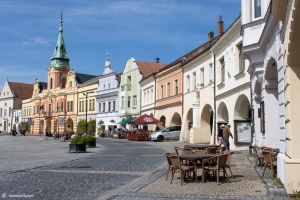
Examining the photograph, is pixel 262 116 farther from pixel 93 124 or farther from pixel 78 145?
pixel 93 124

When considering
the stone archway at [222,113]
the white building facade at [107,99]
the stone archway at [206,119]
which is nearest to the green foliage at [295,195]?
the stone archway at [222,113]

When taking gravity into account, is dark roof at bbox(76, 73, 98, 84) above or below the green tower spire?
below

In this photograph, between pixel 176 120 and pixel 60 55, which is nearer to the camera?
pixel 176 120

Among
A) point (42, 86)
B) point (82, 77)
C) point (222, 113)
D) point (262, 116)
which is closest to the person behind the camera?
point (262, 116)

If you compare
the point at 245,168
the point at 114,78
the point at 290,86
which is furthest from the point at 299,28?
the point at 114,78

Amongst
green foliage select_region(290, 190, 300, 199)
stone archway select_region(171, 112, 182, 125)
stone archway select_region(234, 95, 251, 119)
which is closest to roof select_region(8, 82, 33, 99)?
stone archway select_region(171, 112, 182, 125)

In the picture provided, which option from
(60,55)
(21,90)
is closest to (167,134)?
(60,55)

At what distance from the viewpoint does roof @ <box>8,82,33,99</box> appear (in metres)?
103

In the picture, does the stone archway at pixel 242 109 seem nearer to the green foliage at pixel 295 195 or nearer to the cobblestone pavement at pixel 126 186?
the cobblestone pavement at pixel 126 186

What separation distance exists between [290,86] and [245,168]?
5175 millimetres

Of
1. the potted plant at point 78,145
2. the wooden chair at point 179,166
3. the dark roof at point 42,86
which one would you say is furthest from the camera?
the dark roof at point 42,86

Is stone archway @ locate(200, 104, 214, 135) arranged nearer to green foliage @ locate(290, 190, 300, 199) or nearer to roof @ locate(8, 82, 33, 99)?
green foliage @ locate(290, 190, 300, 199)

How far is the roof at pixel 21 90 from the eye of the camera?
337 ft

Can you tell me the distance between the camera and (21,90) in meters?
105
